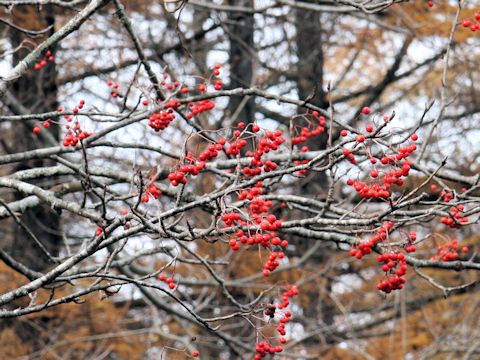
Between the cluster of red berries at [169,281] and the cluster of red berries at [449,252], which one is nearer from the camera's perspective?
the cluster of red berries at [449,252]

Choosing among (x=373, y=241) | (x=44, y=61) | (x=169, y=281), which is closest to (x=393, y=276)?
(x=373, y=241)

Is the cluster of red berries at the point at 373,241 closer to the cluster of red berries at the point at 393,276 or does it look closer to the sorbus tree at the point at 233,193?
the cluster of red berries at the point at 393,276

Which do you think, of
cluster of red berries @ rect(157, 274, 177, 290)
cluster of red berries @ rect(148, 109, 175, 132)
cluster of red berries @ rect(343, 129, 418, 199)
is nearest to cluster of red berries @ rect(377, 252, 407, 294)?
cluster of red berries @ rect(343, 129, 418, 199)

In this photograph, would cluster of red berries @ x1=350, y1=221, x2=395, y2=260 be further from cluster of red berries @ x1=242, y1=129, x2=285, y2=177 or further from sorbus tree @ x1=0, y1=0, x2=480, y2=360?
sorbus tree @ x1=0, y1=0, x2=480, y2=360

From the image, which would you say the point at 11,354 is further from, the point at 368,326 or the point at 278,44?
the point at 278,44

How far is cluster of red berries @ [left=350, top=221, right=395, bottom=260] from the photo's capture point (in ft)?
11.9

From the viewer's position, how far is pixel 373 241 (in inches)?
145

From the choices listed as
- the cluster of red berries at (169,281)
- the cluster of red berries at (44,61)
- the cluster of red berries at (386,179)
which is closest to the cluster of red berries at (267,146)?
the cluster of red berries at (386,179)

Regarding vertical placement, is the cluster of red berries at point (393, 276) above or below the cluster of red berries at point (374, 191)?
below

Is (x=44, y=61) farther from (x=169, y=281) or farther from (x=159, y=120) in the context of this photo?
(x=169, y=281)

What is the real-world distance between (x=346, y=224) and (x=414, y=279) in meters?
7.32

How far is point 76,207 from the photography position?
4020 millimetres

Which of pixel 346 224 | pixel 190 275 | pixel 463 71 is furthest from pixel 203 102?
pixel 463 71

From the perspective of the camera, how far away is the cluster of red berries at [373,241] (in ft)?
11.9
